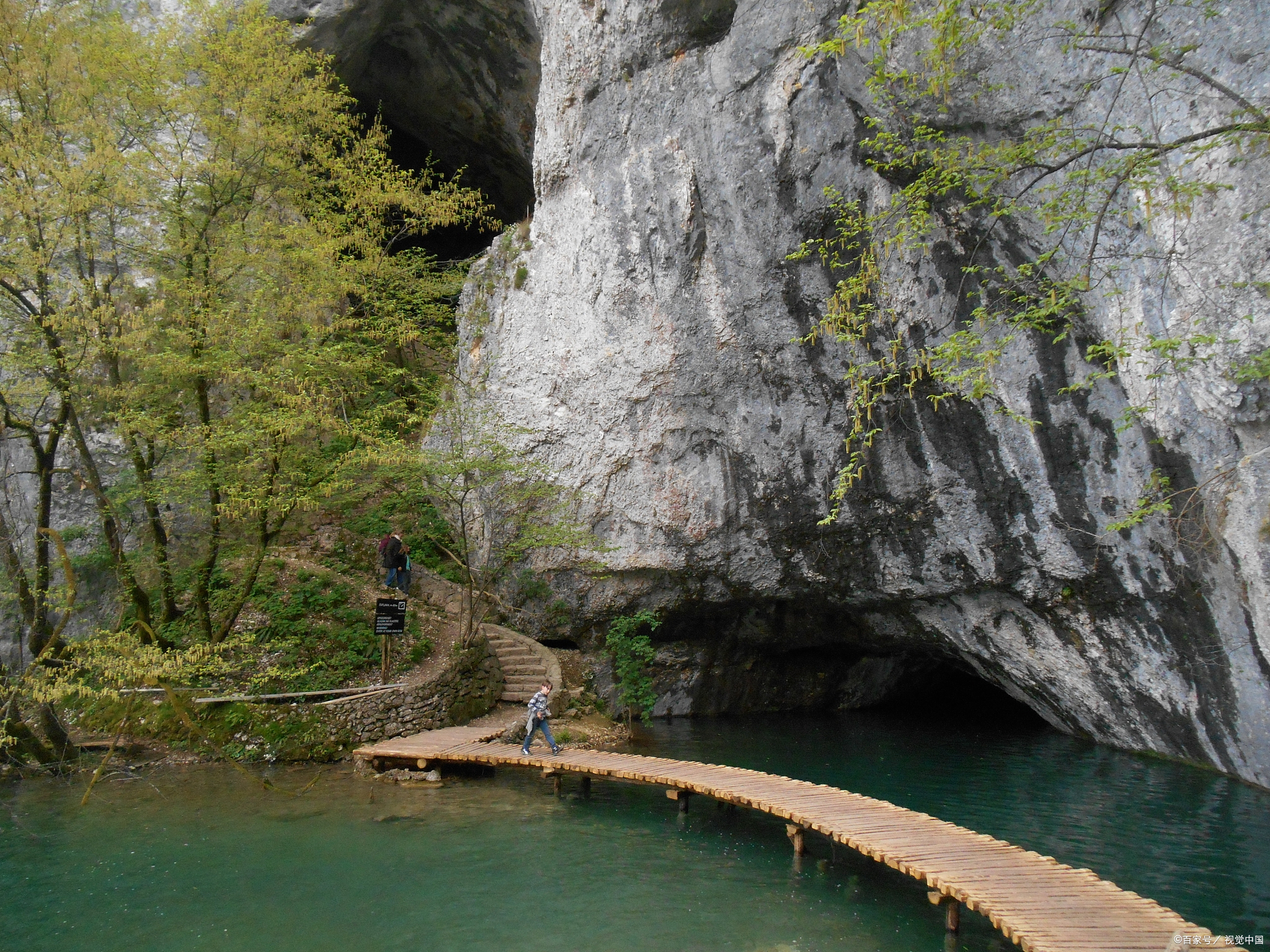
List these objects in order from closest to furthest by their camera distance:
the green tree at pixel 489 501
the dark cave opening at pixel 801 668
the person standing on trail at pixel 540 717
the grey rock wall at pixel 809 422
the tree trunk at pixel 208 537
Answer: the grey rock wall at pixel 809 422
the person standing on trail at pixel 540 717
the tree trunk at pixel 208 537
the green tree at pixel 489 501
the dark cave opening at pixel 801 668

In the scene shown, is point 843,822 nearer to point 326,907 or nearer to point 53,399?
point 326,907

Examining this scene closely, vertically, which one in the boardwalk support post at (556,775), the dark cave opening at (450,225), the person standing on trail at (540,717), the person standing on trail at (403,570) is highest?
the dark cave opening at (450,225)

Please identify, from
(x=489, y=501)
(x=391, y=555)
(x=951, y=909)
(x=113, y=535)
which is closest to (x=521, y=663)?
(x=489, y=501)

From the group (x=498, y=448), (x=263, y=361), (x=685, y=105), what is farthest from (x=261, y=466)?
(x=685, y=105)

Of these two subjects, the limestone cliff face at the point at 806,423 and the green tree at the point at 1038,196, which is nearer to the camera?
the green tree at the point at 1038,196

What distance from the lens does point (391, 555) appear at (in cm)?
1716

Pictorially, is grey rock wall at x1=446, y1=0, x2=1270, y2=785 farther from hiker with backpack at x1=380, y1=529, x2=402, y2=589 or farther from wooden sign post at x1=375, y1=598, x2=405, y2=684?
wooden sign post at x1=375, y1=598, x2=405, y2=684

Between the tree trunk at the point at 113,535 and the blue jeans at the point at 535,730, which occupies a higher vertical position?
the tree trunk at the point at 113,535

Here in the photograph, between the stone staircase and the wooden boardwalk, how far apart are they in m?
3.56

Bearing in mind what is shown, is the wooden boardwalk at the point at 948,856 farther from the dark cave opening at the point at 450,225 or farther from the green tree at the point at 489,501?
the dark cave opening at the point at 450,225

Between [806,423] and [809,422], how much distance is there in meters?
0.05

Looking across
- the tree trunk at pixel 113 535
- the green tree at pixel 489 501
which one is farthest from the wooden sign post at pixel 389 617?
the tree trunk at pixel 113 535

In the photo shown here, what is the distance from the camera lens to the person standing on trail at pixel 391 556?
1712 centimetres

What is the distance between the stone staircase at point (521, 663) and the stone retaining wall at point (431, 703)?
0.33 m
